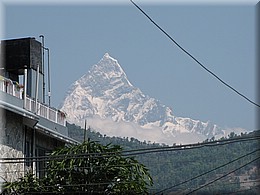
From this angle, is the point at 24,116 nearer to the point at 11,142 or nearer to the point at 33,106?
the point at 11,142

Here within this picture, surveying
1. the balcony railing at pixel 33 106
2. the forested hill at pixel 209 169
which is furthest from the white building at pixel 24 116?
the forested hill at pixel 209 169

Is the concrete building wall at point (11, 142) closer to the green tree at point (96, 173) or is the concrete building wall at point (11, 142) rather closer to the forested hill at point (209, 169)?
the green tree at point (96, 173)

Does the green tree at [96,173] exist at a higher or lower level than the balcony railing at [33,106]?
lower

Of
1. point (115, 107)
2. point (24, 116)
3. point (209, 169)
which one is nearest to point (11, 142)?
point (24, 116)

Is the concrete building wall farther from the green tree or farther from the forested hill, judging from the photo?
the forested hill

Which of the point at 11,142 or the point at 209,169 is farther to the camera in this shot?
the point at 11,142

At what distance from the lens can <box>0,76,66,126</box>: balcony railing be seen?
74.2 ft

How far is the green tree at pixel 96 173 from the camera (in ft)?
69.1

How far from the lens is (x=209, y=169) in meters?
22.9

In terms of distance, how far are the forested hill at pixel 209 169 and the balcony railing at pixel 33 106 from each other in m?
2.31

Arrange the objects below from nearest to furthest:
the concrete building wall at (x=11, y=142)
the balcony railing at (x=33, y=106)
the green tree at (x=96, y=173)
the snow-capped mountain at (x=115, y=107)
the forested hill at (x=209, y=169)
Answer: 1. the forested hill at (x=209, y=169)
2. the green tree at (x=96, y=173)
3. the concrete building wall at (x=11, y=142)
4. the balcony railing at (x=33, y=106)
5. the snow-capped mountain at (x=115, y=107)

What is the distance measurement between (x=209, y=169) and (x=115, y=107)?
3996 centimetres

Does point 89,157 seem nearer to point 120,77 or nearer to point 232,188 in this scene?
point 232,188

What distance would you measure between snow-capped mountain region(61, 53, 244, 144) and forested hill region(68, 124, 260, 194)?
506 cm
